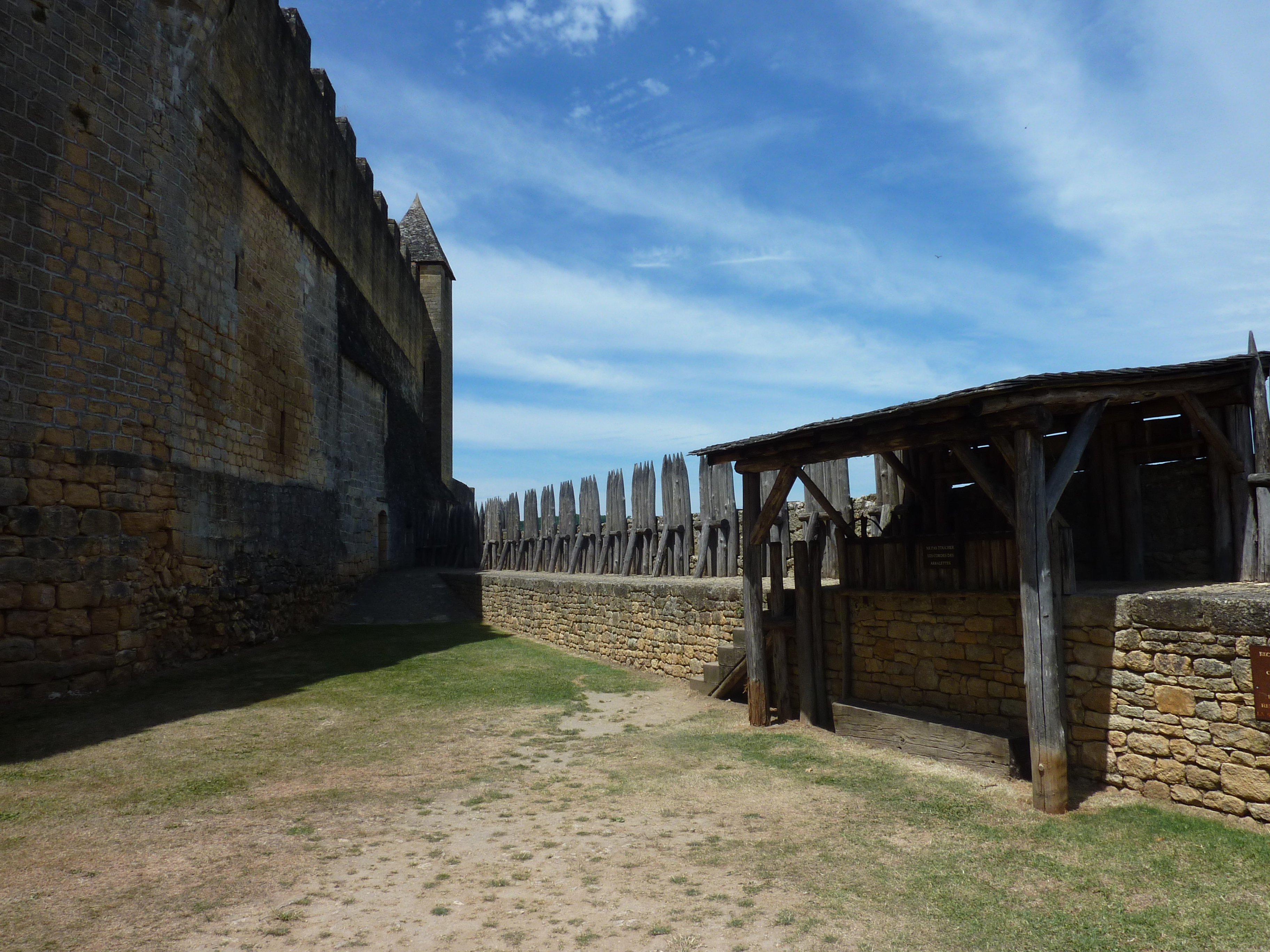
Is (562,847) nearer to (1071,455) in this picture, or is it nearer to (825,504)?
(1071,455)

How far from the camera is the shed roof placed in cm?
575

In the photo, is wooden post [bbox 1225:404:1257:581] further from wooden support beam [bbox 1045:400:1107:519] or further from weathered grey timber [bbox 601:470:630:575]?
weathered grey timber [bbox 601:470:630:575]

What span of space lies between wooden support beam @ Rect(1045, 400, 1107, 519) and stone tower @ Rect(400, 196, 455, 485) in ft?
78.9

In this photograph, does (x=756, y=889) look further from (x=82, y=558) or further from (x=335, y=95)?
(x=335, y=95)

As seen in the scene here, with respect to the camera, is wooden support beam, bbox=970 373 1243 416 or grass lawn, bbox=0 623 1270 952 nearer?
grass lawn, bbox=0 623 1270 952

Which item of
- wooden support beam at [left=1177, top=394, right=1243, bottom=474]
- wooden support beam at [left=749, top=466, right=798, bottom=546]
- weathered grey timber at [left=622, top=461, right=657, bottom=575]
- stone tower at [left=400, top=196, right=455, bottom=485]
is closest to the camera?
wooden support beam at [left=1177, top=394, right=1243, bottom=474]

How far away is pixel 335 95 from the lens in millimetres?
18938

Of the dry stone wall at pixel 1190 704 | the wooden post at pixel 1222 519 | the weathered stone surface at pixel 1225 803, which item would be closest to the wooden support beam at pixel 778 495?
Result: the dry stone wall at pixel 1190 704

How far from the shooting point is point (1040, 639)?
18.5ft

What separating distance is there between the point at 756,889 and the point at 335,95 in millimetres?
19790

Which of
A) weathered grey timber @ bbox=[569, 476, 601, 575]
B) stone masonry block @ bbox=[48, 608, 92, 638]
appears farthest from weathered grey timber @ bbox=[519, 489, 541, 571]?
stone masonry block @ bbox=[48, 608, 92, 638]

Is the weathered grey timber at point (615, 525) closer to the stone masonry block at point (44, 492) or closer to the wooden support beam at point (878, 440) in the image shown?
the wooden support beam at point (878, 440)

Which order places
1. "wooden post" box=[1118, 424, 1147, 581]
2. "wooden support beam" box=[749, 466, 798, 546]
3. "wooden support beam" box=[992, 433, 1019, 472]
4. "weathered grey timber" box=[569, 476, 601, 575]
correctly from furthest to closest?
"weathered grey timber" box=[569, 476, 601, 575], "wooden support beam" box=[749, 466, 798, 546], "wooden post" box=[1118, 424, 1147, 581], "wooden support beam" box=[992, 433, 1019, 472]

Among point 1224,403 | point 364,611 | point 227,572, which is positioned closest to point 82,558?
point 227,572
